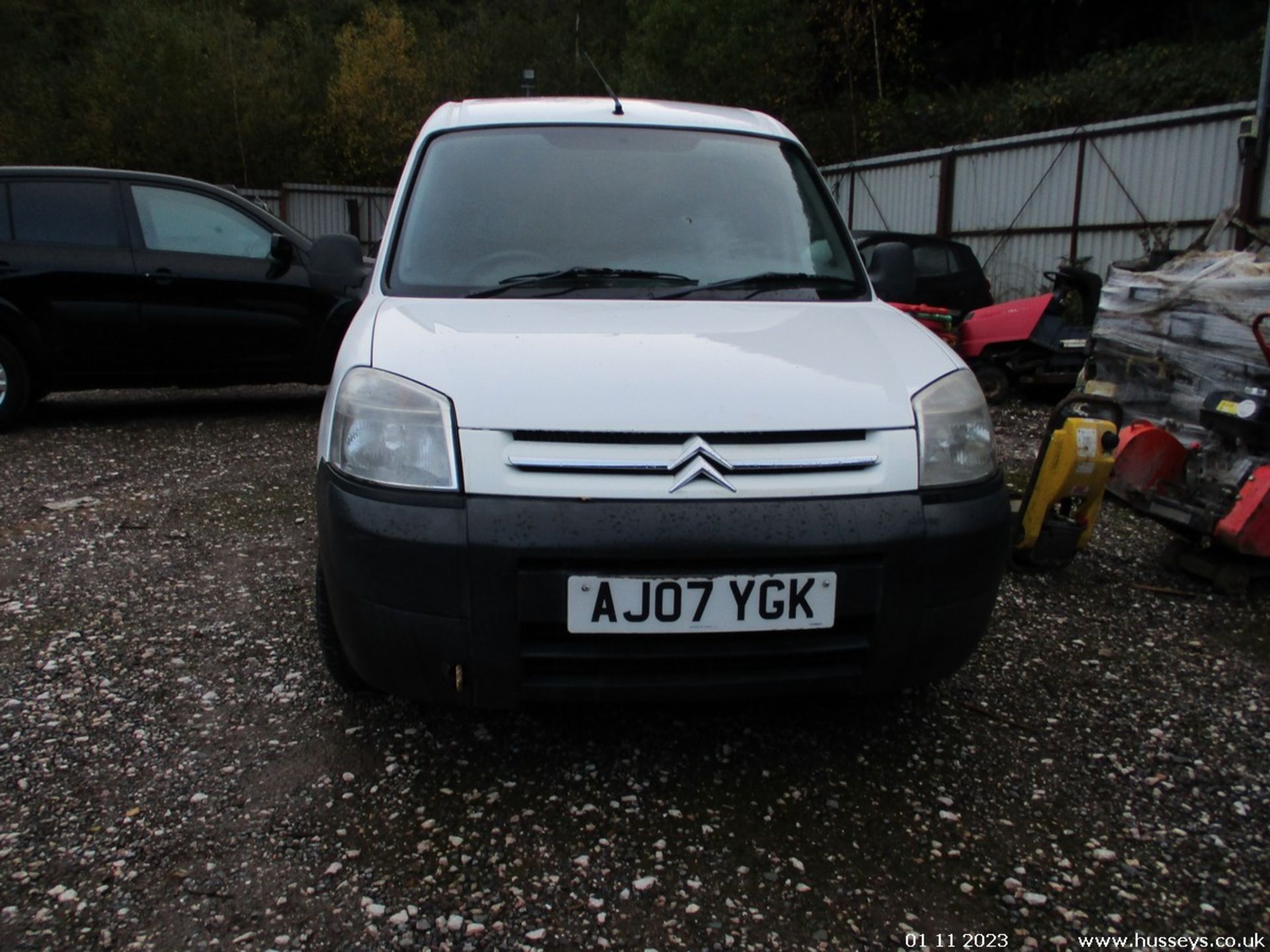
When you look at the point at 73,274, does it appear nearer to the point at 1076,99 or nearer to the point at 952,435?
the point at 952,435

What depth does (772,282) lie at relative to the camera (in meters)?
3.05

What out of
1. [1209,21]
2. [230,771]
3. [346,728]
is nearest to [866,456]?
[346,728]

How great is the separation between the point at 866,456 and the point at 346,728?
1502 mm

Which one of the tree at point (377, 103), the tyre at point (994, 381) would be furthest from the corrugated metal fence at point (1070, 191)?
the tree at point (377, 103)

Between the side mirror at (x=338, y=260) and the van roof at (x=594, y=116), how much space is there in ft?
1.73

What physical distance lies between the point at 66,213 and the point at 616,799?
20.5 feet

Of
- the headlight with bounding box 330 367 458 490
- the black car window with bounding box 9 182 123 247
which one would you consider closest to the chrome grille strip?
the headlight with bounding box 330 367 458 490

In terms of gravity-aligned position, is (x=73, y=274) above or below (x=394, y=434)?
below

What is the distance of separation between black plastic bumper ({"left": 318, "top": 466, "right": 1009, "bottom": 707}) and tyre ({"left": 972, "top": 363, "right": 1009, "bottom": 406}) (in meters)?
6.53

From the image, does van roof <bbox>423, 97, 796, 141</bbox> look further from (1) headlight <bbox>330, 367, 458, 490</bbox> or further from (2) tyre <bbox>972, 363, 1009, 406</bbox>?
(2) tyre <bbox>972, 363, 1009, 406</bbox>

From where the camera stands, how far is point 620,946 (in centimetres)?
190

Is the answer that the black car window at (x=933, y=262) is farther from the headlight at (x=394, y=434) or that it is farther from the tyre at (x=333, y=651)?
the headlight at (x=394, y=434)

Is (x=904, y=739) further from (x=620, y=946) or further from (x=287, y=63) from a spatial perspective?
(x=287, y=63)

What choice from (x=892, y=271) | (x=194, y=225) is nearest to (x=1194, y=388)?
(x=892, y=271)
